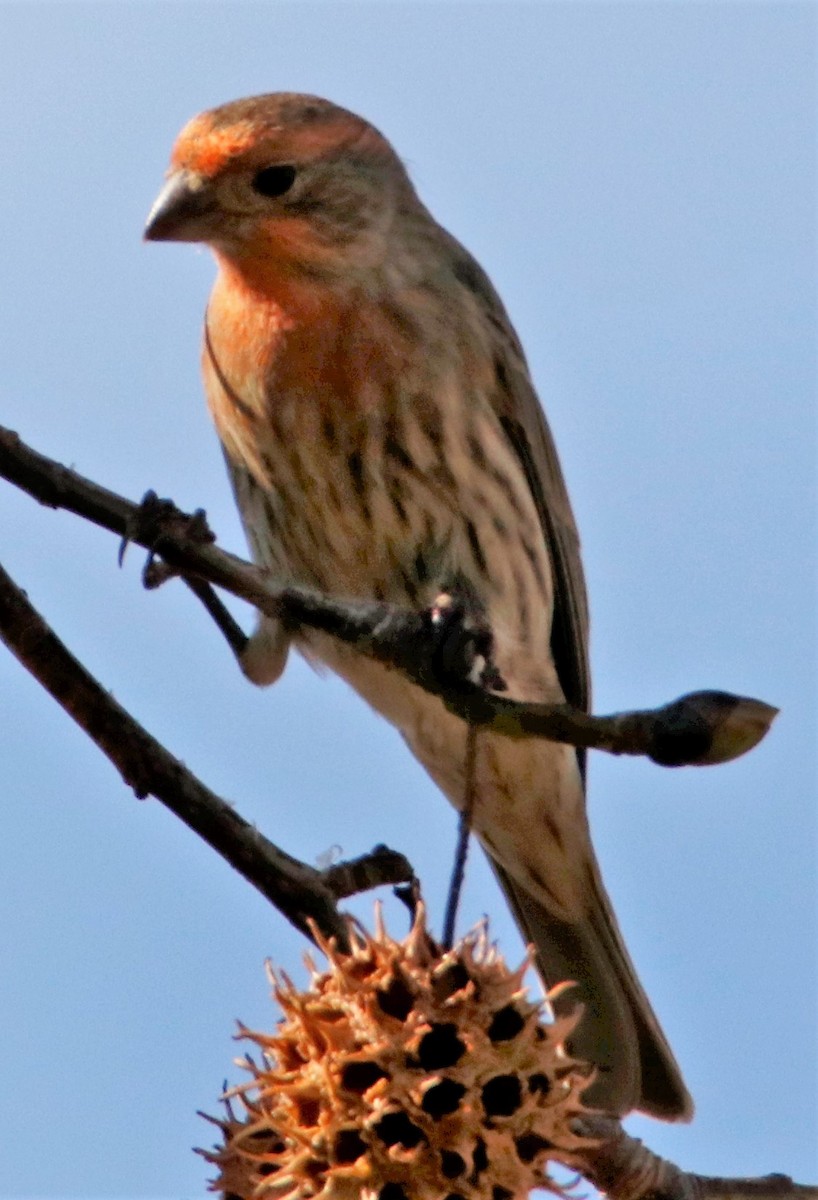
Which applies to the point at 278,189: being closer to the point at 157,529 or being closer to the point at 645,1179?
the point at 157,529

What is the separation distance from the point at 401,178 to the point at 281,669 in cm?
174

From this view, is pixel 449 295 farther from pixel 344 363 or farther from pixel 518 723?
pixel 518 723

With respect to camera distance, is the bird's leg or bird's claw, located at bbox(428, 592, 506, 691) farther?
bird's claw, located at bbox(428, 592, 506, 691)

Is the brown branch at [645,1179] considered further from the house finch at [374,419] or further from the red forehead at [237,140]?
the red forehead at [237,140]


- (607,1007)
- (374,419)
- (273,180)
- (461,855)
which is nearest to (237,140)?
(273,180)

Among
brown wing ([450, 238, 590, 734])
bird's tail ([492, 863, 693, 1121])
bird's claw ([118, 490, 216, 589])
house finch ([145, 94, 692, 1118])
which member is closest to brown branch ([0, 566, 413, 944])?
bird's claw ([118, 490, 216, 589])

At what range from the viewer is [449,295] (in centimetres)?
559

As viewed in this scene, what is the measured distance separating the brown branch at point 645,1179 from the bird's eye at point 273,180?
283 centimetres

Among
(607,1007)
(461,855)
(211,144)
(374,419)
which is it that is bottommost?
(461,855)

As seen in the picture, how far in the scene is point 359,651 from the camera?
3.27 metres

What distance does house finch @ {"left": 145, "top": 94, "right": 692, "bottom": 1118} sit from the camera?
5137mm

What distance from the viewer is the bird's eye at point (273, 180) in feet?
16.8

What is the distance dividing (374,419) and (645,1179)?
238cm

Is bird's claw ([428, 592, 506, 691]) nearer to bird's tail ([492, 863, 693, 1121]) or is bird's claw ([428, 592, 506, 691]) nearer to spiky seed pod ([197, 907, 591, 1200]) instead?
spiky seed pod ([197, 907, 591, 1200])
